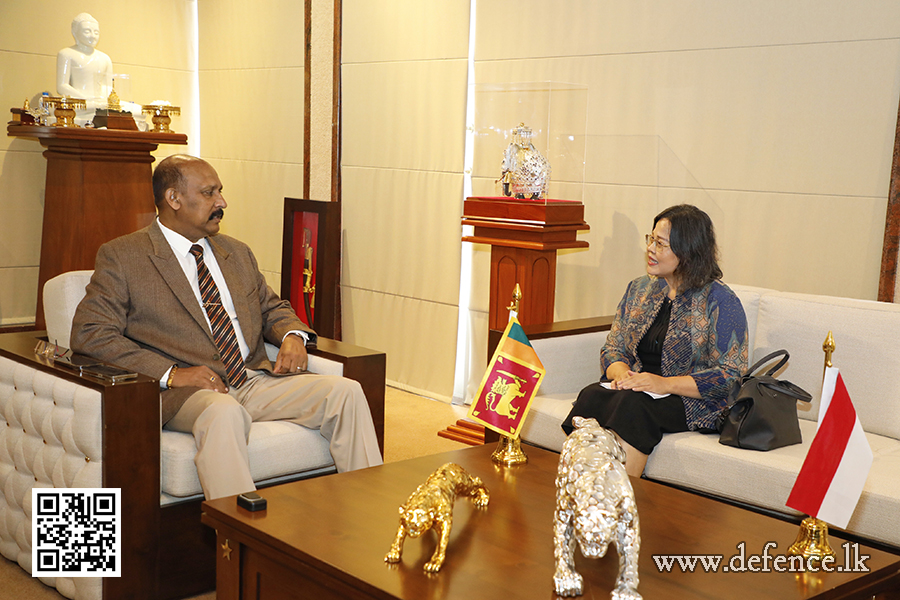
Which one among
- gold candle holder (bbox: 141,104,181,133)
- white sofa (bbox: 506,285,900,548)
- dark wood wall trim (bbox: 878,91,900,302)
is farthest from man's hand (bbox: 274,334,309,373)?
gold candle holder (bbox: 141,104,181,133)

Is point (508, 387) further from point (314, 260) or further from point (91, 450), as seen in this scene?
point (314, 260)

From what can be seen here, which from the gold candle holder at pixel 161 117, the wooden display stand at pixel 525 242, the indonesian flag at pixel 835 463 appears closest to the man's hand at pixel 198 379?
the wooden display stand at pixel 525 242

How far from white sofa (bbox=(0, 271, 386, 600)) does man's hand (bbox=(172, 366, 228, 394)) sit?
0.57ft

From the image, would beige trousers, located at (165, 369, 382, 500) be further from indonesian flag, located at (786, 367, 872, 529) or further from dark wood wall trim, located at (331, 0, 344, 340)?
dark wood wall trim, located at (331, 0, 344, 340)

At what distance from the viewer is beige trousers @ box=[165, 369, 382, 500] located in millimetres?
2547

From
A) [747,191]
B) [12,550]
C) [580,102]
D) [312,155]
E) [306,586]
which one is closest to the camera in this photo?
[306,586]

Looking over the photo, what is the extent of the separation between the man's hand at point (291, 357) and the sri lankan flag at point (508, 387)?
88 cm

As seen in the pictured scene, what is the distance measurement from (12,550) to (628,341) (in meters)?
2.16

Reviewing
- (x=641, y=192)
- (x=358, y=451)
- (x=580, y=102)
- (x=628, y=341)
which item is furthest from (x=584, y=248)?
(x=358, y=451)

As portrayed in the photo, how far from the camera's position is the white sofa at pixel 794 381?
2584 millimetres

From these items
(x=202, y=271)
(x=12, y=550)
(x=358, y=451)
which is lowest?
(x=12, y=550)

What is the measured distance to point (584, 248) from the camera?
434 cm

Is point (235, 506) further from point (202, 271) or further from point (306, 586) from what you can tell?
point (202, 271)

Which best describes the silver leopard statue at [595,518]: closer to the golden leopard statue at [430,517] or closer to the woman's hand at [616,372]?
the golden leopard statue at [430,517]
